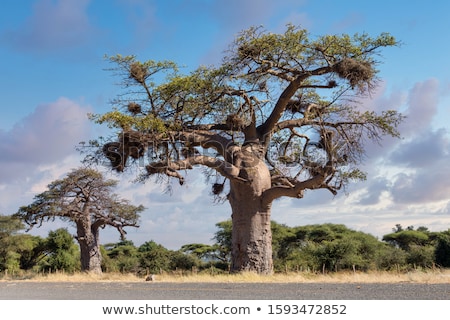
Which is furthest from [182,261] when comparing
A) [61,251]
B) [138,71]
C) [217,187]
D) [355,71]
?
[355,71]

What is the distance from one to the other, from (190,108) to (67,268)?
1771cm

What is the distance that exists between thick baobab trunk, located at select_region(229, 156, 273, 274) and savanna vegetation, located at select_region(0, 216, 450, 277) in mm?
7242

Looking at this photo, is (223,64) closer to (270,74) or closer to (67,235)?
(270,74)

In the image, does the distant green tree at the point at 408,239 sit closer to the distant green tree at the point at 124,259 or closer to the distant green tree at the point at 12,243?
the distant green tree at the point at 124,259

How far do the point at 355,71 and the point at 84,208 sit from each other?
15.1 m

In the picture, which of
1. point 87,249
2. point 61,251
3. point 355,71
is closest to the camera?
point 355,71

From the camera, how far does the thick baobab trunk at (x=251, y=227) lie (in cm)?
1415

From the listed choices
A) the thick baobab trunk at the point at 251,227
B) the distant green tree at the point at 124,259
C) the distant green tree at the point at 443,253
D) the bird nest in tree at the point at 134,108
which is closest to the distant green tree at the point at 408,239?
the distant green tree at the point at 443,253

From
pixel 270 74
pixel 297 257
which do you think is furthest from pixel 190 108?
pixel 297 257

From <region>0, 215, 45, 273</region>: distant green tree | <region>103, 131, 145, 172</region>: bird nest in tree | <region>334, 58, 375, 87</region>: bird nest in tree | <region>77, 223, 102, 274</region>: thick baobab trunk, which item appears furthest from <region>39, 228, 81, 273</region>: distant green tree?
<region>334, 58, 375, 87</region>: bird nest in tree

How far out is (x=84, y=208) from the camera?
24328 millimetres

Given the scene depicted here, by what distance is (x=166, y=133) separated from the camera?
548 inches

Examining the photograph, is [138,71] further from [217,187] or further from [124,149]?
[217,187]

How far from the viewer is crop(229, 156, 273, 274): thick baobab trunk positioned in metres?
14.1
